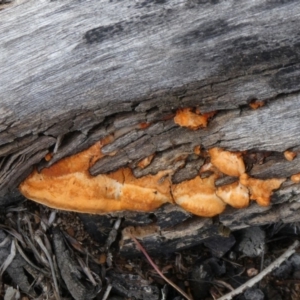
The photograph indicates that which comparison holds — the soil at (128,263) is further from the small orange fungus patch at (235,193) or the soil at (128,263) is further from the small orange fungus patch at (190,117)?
the small orange fungus patch at (190,117)

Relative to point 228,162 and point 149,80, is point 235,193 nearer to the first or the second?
point 228,162

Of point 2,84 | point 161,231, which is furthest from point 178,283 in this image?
point 2,84

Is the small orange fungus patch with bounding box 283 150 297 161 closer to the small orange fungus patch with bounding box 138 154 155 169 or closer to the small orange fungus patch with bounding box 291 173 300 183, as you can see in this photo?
the small orange fungus patch with bounding box 291 173 300 183

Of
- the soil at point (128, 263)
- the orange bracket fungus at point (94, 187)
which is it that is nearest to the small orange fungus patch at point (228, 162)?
the orange bracket fungus at point (94, 187)

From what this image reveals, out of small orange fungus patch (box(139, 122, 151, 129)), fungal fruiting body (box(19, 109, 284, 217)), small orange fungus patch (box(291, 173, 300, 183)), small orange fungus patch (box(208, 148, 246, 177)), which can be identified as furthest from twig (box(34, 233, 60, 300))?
small orange fungus patch (box(291, 173, 300, 183))

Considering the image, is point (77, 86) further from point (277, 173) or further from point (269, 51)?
point (277, 173)

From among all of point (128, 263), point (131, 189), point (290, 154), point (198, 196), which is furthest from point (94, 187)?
point (290, 154)
